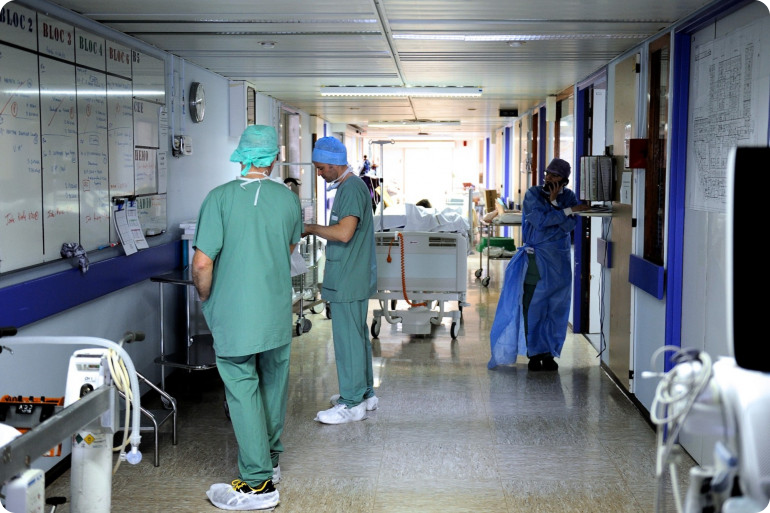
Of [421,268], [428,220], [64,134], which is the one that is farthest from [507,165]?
[64,134]

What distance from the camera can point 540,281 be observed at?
5.41 meters

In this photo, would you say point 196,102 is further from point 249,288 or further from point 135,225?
point 249,288

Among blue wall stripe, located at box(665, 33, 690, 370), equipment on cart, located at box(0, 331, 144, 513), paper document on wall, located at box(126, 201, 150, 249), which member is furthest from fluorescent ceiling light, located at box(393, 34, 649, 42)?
equipment on cart, located at box(0, 331, 144, 513)

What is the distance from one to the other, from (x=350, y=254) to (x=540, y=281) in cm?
162

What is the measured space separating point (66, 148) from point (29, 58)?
0.49m

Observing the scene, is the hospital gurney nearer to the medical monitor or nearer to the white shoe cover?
the white shoe cover

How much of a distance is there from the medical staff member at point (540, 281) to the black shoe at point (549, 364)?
1 cm

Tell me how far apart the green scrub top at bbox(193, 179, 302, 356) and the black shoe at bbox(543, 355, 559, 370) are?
2.82 m

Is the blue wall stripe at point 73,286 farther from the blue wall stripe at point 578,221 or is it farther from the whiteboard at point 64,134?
the blue wall stripe at point 578,221

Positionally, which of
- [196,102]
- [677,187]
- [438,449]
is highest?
[196,102]

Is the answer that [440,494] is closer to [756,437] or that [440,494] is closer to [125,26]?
[756,437]

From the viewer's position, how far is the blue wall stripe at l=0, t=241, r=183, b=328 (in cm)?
331

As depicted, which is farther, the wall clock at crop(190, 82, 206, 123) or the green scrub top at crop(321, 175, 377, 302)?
the wall clock at crop(190, 82, 206, 123)

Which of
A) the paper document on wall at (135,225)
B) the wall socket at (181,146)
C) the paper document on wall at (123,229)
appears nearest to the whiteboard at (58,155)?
the paper document on wall at (123,229)
